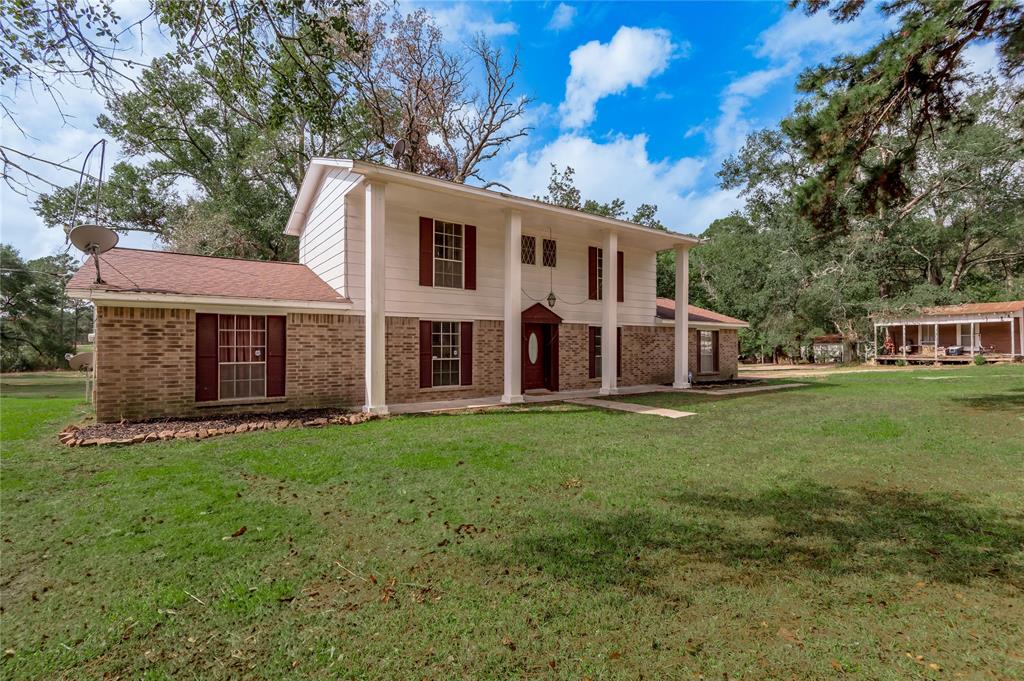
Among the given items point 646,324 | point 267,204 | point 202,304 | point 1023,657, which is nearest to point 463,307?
point 202,304

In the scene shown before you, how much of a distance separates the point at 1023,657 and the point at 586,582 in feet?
7.36

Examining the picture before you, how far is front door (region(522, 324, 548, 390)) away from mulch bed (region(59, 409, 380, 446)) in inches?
213

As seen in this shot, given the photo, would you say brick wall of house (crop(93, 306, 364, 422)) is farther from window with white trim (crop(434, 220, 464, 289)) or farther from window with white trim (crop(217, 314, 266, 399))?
window with white trim (crop(434, 220, 464, 289))

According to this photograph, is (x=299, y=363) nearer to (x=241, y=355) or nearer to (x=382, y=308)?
(x=241, y=355)

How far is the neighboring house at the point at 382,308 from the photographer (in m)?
9.03

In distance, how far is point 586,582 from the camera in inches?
123

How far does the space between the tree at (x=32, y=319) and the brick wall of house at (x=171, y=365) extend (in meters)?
29.8

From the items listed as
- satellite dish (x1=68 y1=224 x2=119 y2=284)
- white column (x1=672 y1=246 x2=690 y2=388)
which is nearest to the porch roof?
white column (x1=672 y1=246 x2=690 y2=388)

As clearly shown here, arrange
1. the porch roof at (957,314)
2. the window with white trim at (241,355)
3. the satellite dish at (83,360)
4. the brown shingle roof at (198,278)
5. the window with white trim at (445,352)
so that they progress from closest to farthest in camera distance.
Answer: the brown shingle roof at (198,278) < the window with white trim at (241,355) < the satellite dish at (83,360) < the window with white trim at (445,352) < the porch roof at (957,314)

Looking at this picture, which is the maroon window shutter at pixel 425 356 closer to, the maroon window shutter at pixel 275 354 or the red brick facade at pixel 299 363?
the red brick facade at pixel 299 363

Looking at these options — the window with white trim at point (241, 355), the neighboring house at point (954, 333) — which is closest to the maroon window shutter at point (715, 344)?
the window with white trim at point (241, 355)

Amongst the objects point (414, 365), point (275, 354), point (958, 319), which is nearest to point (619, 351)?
point (414, 365)

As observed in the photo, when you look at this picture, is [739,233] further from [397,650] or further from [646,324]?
[397,650]

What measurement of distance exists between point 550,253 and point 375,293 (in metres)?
6.15
